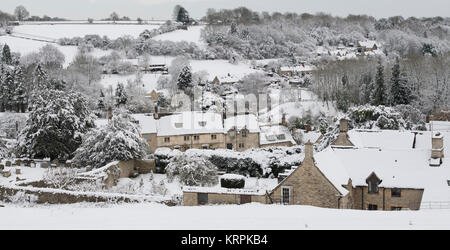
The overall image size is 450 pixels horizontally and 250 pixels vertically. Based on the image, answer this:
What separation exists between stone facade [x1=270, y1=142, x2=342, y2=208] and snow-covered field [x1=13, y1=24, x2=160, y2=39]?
337ft

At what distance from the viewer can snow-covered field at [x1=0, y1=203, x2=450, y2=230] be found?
1194 centimetres

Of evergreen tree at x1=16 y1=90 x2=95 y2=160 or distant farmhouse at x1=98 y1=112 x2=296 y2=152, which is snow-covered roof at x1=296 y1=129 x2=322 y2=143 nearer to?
distant farmhouse at x1=98 y1=112 x2=296 y2=152

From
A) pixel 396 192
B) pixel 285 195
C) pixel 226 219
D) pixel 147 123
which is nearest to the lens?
pixel 226 219

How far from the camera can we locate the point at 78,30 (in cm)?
12631

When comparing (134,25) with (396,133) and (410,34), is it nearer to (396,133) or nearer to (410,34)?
(410,34)

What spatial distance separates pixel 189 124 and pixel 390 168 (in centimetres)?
2375

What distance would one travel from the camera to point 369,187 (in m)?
25.1

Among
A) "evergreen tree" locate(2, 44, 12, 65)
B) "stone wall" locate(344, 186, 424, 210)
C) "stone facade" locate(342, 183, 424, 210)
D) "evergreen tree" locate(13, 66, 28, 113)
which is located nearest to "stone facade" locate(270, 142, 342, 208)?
"stone facade" locate(342, 183, 424, 210)

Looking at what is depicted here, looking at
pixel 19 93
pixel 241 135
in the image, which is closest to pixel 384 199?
pixel 241 135

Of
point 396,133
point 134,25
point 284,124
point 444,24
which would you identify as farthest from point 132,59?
point 444,24

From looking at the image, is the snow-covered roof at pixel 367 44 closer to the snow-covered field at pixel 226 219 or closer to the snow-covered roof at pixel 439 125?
the snow-covered roof at pixel 439 125

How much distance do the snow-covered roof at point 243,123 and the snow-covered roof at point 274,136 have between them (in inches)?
56.0

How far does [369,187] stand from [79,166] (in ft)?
65.7

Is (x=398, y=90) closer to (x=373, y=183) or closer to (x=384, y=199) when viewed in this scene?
(x=373, y=183)
